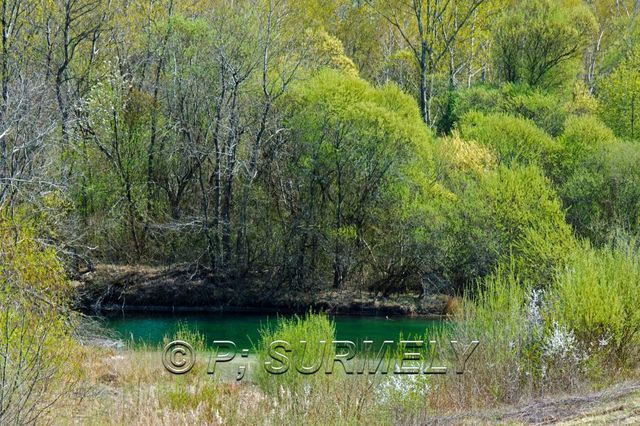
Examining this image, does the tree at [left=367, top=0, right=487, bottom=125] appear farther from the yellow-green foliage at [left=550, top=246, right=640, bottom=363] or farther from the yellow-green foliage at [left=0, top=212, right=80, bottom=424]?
the yellow-green foliage at [left=0, top=212, right=80, bottom=424]

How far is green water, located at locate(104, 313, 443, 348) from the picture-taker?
86.0ft

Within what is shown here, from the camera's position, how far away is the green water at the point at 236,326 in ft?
86.0

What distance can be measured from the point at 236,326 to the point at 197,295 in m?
4.96

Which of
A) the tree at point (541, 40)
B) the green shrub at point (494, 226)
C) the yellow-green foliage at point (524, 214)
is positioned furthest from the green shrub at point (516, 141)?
the tree at point (541, 40)

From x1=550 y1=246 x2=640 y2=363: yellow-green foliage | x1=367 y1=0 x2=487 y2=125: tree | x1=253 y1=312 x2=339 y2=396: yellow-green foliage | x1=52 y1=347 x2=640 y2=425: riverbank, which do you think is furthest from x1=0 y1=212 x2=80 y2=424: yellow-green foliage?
x1=367 y1=0 x2=487 y2=125: tree

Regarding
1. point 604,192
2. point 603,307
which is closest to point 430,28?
point 604,192

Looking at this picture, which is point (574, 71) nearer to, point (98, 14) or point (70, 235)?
point (98, 14)

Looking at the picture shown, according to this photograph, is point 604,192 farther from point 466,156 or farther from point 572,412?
point 572,412

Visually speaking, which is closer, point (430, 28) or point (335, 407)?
point (335, 407)

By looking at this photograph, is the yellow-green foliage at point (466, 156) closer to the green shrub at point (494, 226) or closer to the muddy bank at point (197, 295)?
the green shrub at point (494, 226)

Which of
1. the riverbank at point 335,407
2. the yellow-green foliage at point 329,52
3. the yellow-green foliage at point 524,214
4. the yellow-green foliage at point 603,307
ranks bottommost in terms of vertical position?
the riverbank at point 335,407

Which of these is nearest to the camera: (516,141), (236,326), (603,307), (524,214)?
(603,307)

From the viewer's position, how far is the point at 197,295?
3419 cm

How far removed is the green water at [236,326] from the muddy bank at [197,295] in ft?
4.15
